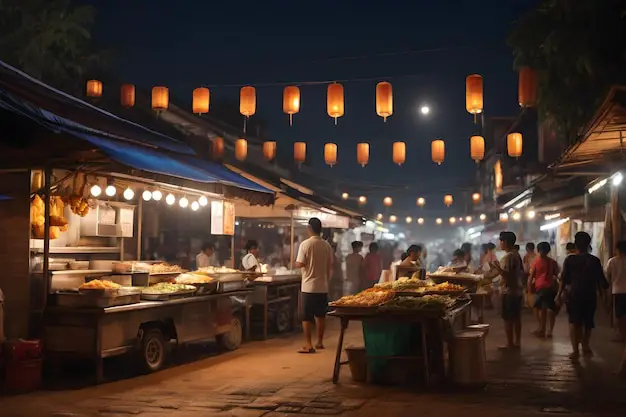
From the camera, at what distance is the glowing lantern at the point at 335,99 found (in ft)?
60.6

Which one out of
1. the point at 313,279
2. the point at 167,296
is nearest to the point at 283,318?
the point at 313,279

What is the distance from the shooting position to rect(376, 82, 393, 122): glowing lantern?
18.5 m

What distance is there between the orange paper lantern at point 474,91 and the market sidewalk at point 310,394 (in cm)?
801

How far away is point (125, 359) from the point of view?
39.2 ft

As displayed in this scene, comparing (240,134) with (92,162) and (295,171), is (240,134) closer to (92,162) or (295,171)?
(295,171)

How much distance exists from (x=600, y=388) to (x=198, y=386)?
529cm

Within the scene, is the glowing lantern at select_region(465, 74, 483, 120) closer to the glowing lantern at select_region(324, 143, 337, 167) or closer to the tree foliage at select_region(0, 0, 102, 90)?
the glowing lantern at select_region(324, 143, 337, 167)

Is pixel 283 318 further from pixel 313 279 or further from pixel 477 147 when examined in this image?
pixel 477 147

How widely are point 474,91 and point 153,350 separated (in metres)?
10.8

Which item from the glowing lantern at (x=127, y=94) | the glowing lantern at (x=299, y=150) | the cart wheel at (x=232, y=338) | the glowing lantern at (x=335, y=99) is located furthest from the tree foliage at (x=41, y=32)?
the cart wheel at (x=232, y=338)

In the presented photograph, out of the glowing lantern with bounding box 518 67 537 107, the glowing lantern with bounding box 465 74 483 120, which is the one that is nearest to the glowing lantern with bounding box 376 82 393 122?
the glowing lantern with bounding box 465 74 483 120

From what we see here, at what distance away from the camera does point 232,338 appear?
13242mm

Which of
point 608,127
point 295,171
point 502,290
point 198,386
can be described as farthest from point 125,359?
point 295,171

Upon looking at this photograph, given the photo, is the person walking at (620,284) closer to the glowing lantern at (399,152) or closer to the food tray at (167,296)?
the food tray at (167,296)
